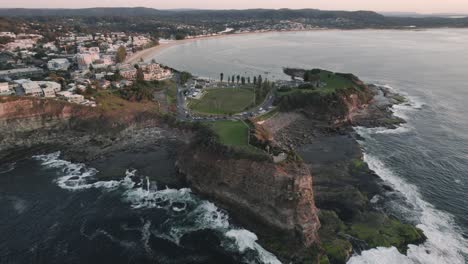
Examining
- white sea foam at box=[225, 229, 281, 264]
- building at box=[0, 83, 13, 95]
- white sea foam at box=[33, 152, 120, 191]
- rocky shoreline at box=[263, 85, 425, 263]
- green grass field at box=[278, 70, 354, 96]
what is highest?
green grass field at box=[278, 70, 354, 96]

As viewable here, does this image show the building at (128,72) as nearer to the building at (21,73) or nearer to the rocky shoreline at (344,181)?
the building at (21,73)

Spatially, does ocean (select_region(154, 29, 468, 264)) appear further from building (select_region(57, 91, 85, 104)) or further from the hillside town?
building (select_region(57, 91, 85, 104))

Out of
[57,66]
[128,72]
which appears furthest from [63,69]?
[128,72]

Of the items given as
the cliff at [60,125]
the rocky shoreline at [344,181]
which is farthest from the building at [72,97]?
the rocky shoreline at [344,181]

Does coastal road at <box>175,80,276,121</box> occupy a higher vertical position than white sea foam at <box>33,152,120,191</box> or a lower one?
higher

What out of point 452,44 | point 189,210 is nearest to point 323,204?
point 189,210

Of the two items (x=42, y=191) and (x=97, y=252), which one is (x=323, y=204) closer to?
(x=97, y=252)

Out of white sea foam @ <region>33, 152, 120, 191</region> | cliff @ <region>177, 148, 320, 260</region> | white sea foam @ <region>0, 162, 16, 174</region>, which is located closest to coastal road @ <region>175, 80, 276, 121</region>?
cliff @ <region>177, 148, 320, 260</region>
